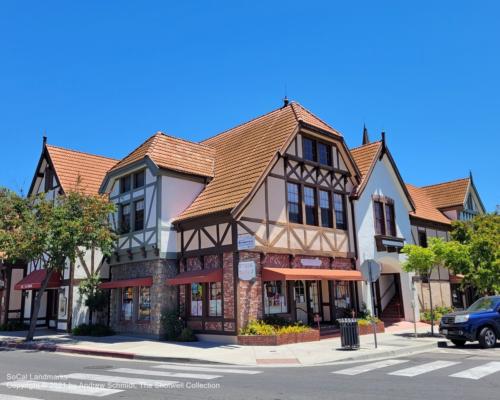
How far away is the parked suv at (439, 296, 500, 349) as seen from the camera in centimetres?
1456

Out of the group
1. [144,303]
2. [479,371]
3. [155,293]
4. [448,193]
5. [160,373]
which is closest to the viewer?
[479,371]

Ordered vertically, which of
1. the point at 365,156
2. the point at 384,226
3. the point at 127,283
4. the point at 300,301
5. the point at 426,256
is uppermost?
the point at 365,156

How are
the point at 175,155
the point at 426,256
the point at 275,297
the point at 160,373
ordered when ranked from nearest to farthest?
the point at 160,373 < the point at 275,297 < the point at 426,256 < the point at 175,155

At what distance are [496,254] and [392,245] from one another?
5.09 metres

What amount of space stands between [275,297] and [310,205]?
4668 mm

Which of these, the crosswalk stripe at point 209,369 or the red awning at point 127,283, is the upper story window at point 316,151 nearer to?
the red awning at point 127,283

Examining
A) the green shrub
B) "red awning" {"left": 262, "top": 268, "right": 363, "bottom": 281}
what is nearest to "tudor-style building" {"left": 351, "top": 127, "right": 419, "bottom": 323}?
"red awning" {"left": 262, "top": 268, "right": 363, "bottom": 281}

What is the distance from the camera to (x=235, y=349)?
15.4 meters

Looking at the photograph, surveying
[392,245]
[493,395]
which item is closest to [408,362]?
[493,395]

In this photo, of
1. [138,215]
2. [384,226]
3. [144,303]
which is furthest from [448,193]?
[144,303]

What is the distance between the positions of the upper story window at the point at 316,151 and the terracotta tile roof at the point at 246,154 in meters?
0.80

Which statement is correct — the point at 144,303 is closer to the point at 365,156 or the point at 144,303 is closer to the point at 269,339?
the point at 269,339

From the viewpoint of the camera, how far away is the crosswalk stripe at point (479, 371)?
9.55 meters

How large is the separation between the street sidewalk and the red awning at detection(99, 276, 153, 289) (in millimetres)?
2223
